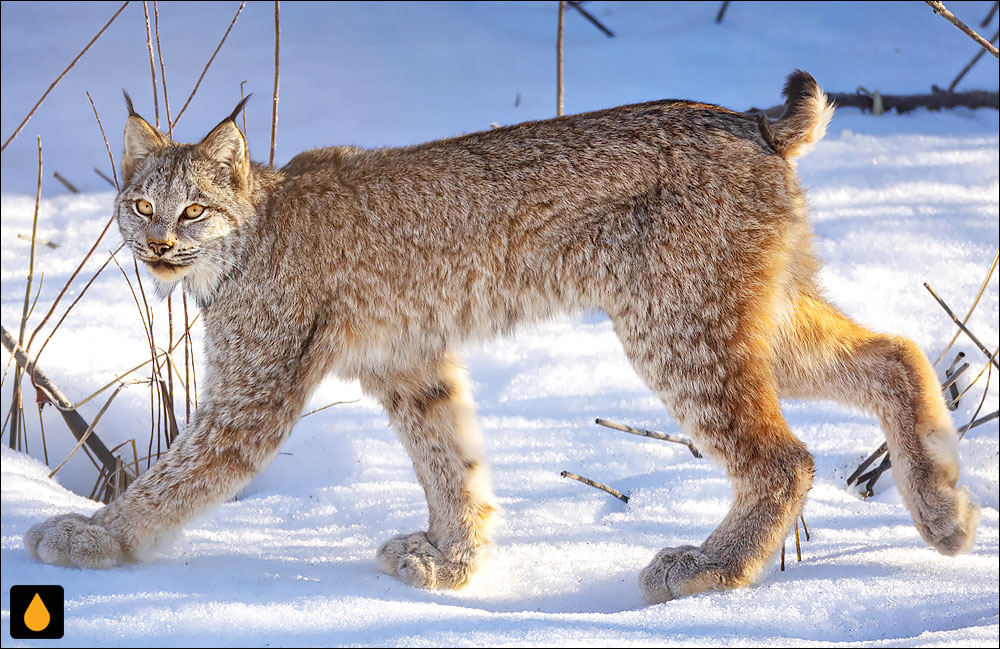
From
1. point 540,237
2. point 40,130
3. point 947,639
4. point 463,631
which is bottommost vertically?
point 40,130

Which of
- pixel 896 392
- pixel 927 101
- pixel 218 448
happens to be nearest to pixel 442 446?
pixel 218 448

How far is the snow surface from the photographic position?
8.65ft

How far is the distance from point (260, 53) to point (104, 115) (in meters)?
1.44

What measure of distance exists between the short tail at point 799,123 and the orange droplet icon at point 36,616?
2353mm

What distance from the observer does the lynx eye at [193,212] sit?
10.2ft

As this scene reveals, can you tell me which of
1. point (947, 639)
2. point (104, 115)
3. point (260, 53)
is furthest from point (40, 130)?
point (947, 639)

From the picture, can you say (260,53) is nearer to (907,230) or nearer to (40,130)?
(40,130)

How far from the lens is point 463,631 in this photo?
7.90 ft

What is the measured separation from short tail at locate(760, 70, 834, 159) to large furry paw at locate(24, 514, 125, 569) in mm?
2259

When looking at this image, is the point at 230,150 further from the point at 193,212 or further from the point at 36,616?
the point at 36,616

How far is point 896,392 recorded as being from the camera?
3283 mm

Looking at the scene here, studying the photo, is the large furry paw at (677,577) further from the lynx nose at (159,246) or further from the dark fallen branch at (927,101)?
the dark fallen branch at (927,101)

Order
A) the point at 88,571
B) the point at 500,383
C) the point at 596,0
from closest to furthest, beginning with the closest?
the point at 88,571, the point at 500,383, the point at 596,0

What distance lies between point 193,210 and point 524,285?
1028 mm
